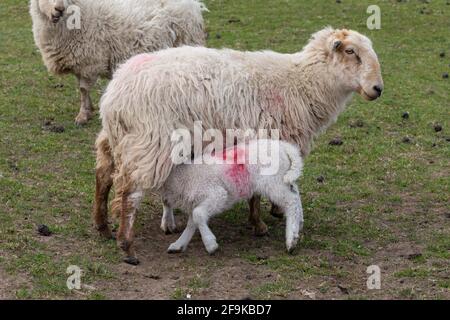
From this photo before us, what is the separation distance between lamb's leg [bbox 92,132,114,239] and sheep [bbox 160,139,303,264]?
563 mm

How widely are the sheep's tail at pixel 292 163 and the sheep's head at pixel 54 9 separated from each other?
175 inches

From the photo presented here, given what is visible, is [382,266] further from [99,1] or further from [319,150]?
[99,1]

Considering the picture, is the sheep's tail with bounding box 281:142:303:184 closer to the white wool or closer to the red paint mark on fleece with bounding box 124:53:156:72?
the white wool

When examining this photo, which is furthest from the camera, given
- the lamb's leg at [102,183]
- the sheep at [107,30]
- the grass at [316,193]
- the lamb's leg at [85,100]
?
the lamb's leg at [85,100]

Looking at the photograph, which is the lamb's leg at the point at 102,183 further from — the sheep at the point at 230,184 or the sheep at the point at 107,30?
the sheep at the point at 107,30

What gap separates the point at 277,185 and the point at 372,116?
460cm

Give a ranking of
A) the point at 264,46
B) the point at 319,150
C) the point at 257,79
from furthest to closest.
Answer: the point at 264,46, the point at 319,150, the point at 257,79

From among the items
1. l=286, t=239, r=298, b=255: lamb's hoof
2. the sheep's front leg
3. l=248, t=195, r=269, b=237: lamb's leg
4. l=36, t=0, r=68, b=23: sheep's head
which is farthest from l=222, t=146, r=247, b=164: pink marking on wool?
l=36, t=0, r=68, b=23: sheep's head

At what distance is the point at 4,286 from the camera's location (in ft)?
19.1

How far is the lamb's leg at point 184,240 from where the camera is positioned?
6711 millimetres

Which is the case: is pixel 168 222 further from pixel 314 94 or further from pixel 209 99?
pixel 314 94

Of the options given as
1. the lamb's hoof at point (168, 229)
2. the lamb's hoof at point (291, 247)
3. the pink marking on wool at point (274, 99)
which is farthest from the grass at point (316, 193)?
the pink marking on wool at point (274, 99)

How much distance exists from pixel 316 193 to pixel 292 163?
5.67 feet

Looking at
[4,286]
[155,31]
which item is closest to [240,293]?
[4,286]
